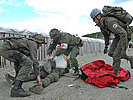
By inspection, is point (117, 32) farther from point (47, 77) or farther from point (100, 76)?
point (47, 77)

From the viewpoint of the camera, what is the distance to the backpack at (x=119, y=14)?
3.27 metres

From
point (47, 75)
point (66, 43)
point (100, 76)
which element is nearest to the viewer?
point (100, 76)

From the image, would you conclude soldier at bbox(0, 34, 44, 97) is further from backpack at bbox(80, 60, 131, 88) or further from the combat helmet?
the combat helmet

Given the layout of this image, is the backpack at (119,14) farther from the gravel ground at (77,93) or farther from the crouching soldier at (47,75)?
the crouching soldier at (47,75)

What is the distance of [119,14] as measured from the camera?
3.25m

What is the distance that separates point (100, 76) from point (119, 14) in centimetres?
140

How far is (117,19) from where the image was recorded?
10.9 feet

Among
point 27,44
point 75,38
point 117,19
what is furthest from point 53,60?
point 117,19

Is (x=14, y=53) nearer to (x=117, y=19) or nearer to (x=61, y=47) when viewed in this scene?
(x=61, y=47)

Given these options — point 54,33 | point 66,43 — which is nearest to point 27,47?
point 54,33

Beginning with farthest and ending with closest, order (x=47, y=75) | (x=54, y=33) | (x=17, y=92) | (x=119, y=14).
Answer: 1. (x=54, y=33)
2. (x=47, y=75)
3. (x=119, y=14)
4. (x=17, y=92)

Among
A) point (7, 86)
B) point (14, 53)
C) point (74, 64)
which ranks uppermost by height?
point (14, 53)

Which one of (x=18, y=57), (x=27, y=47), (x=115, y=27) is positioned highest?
(x=115, y=27)

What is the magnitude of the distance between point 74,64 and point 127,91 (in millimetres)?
1593
